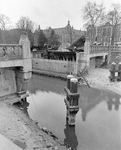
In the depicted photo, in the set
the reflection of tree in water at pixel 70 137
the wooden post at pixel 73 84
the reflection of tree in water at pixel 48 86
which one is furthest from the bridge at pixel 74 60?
the reflection of tree in water at pixel 70 137

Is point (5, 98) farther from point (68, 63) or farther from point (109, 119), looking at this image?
point (68, 63)

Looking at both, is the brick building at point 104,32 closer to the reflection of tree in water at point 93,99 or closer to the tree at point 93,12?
the tree at point 93,12

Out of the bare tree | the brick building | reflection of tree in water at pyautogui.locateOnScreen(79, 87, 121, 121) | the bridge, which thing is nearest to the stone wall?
the bridge

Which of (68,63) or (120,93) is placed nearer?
(120,93)

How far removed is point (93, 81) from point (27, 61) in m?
8.10

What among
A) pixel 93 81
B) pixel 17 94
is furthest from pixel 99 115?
pixel 93 81

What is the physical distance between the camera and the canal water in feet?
15.5

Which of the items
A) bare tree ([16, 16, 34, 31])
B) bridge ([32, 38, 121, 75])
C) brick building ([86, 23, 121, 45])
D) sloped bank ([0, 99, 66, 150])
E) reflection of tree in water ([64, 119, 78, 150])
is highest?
bare tree ([16, 16, 34, 31])

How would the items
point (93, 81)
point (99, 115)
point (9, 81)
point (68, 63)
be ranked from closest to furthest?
point (99, 115), point (9, 81), point (93, 81), point (68, 63)

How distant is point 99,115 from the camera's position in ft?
21.8

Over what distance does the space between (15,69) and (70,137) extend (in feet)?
Answer: 15.4

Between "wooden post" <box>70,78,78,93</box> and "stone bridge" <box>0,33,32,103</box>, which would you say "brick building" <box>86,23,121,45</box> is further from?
"wooden post" <box>70,78,78,93</box>

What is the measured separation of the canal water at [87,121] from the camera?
4.73 meters

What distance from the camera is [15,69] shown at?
7191 millimetres
